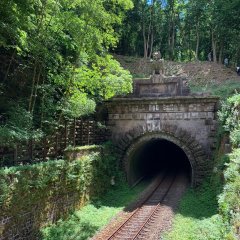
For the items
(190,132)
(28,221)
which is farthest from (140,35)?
(28,221)

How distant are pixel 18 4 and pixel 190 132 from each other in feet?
39.0

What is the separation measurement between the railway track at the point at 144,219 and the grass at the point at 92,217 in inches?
25.9

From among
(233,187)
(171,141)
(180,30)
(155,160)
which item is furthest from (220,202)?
(180,30)

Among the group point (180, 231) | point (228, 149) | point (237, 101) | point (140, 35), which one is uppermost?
point (140, 35)

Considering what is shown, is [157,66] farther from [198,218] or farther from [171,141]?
[198,218]

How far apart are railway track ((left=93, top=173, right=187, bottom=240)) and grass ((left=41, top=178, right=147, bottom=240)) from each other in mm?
658

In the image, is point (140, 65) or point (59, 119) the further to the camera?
point (140, 65)

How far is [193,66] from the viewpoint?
108 ft

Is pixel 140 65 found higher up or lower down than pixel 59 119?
higher up

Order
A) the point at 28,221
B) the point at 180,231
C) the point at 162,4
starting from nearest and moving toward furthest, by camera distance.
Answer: the point at 28,221
the point at 180,231
the point at 162,4

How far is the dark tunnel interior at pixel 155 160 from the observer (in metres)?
21.7

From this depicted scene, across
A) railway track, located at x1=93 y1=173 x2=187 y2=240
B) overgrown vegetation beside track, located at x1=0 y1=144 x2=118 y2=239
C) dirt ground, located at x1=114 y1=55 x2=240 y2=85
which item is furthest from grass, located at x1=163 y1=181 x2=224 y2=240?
dirt ground, located at x1=114 y1=55 x2=240 y2=85

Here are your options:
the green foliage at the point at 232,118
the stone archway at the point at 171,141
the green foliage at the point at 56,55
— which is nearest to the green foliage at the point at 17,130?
the green foliage at the point at 56,55

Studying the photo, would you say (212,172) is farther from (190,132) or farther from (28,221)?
(28,221)
